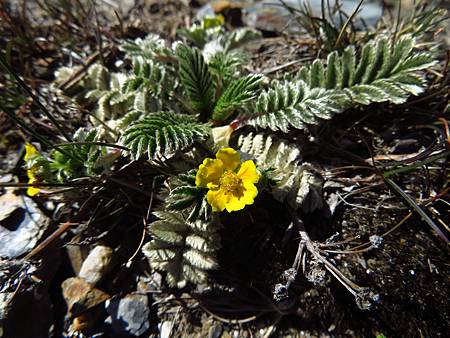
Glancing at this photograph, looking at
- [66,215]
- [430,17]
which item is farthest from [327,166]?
[66,215]

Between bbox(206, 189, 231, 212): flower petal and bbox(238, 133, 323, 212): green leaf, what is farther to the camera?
bbox(238, 133, 323, 212): green leaf

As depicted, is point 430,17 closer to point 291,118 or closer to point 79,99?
point 291,118

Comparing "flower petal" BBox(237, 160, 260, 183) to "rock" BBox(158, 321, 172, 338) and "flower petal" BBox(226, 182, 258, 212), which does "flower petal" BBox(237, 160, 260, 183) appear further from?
"rock" BBox(158, 321, 172, 338)

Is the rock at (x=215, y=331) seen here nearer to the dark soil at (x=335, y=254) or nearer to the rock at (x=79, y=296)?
the dark soil at (x=335, y=254)

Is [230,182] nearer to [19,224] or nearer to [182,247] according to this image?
[182,247]

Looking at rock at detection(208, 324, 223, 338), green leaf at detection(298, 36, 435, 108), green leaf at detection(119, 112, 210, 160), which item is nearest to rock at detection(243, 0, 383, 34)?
green leaf at detection(298, 36, 435, 108)

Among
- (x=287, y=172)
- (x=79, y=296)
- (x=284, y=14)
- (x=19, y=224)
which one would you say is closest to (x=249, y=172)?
(x=287, y=172)
